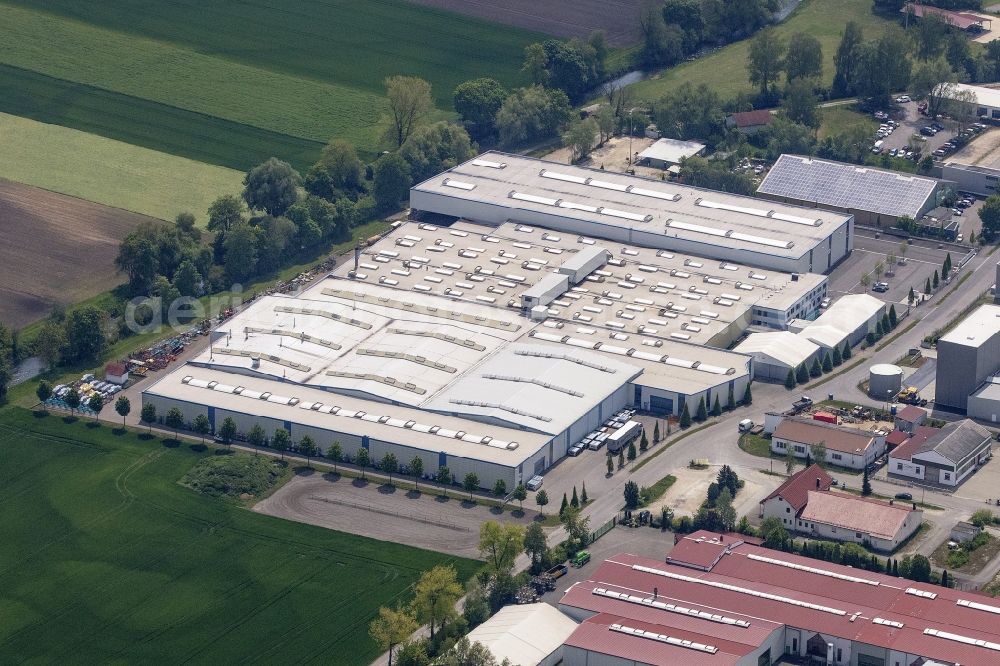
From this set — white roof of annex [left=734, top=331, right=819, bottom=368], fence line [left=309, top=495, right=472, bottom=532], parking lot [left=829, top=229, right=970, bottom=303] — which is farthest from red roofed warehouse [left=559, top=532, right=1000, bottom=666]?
parking lot [left=829, top=229, right=970, bottom=303]

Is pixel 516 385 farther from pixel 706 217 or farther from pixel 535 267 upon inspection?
pixel 706 217

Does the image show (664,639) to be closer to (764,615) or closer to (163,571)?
(764,615)

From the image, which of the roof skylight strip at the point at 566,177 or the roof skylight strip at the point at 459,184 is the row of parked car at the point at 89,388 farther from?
the roof skylight strip at the point at 566,177

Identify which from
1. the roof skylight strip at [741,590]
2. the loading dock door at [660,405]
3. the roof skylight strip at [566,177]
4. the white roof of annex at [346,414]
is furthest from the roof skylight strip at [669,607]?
the roof skylight strip at [566,177]

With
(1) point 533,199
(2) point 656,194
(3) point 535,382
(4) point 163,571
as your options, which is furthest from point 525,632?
(2) point 656,194

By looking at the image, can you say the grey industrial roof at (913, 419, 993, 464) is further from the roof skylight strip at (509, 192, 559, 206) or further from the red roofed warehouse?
the roof skylight strip at (509, 192, 559, 206)
